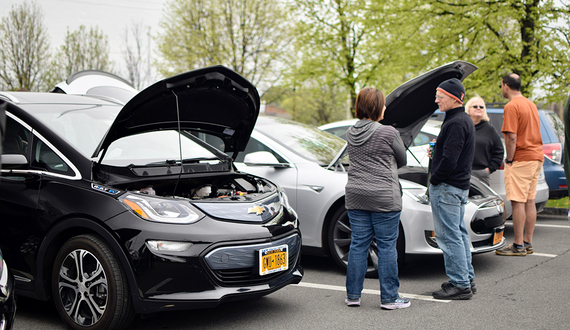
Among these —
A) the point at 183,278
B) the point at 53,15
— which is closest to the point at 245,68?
the point at 53,15

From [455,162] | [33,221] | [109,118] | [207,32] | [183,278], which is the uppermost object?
[207,32]

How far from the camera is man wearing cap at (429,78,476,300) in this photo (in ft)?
14.1

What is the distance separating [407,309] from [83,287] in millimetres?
2360

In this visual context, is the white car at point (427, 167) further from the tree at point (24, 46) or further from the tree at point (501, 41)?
the tree at point (24, 46)

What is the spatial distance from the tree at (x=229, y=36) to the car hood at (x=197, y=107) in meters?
20.7

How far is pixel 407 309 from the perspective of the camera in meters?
4.14

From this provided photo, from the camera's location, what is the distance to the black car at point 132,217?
3312 millimetres

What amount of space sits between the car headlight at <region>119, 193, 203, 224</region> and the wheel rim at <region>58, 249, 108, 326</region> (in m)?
0.41

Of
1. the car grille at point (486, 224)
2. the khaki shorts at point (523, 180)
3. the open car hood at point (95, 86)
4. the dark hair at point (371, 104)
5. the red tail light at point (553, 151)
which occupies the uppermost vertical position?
the open car hood at point (95, 86)

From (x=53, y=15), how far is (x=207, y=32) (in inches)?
338

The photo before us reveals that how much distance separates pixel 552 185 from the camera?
8016mm

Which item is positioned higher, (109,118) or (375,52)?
(375,52)

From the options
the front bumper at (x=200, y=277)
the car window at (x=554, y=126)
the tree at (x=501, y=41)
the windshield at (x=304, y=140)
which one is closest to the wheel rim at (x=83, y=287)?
the front bumper at (x=200, y=277)

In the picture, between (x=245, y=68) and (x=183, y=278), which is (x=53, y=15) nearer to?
(x=245, y=68)
